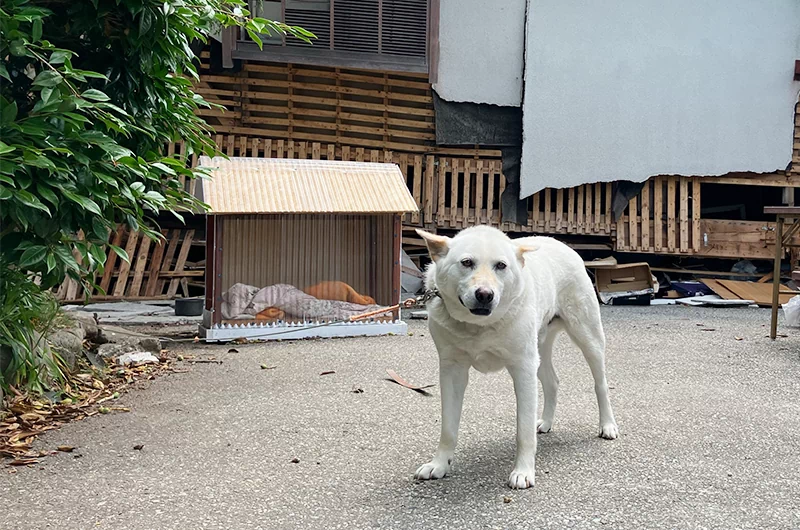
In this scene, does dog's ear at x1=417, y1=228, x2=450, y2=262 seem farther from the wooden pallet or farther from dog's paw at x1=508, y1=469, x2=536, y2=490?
the wooden pallet

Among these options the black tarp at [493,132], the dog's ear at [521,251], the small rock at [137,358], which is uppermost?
the black tarp at [493,132]

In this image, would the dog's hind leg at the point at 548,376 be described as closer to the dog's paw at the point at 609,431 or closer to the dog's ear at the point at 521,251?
the dog's paw at the point at 609,431

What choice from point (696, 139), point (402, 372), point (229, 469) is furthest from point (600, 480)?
point (696, 139)

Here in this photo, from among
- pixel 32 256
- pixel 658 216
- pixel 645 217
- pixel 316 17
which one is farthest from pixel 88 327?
pixel 658 216

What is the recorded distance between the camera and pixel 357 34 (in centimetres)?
1155

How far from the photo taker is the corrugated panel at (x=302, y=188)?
7.94 m

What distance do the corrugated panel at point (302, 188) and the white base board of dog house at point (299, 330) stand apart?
1.33m

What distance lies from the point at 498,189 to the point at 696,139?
3.82m

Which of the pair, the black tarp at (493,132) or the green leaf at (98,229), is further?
the black tarp at (493,132)

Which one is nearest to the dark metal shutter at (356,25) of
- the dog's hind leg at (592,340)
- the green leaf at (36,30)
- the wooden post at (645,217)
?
the wooden post at (645,217)

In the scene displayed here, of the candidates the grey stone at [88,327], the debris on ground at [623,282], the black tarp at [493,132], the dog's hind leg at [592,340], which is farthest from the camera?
the black tarp at [493,132]

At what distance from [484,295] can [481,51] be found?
33.6 ft

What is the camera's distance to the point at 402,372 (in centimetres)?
625

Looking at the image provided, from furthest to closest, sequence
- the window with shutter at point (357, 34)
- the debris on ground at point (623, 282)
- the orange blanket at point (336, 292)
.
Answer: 1. the debris on ground at point (623, 282)
2. the window with shutter at point (357, 34)
3. the orange blanket at point (336, 292)
